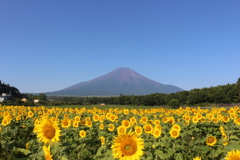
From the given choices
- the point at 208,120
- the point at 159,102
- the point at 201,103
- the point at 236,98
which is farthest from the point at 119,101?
the point at 208,120

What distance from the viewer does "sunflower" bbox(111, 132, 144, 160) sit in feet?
8.06

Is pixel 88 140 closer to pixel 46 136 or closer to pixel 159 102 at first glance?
pixel 46 136

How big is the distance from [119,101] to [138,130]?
244ft

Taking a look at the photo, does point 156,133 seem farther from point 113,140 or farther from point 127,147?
point 113,140

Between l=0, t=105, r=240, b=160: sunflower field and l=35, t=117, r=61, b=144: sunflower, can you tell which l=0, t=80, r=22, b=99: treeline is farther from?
l=35, t=117, r=61, b=144: sunflower

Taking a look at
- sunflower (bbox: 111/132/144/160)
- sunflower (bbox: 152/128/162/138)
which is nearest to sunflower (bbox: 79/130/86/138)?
sunflower (bbox: 152/128/162/138)

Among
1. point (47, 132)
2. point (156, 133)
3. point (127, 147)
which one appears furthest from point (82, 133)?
point (127, 147)

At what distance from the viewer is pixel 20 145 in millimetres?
3936

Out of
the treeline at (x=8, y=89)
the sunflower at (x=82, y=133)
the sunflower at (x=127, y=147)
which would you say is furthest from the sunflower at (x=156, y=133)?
the treeline at (x=8, y=89)

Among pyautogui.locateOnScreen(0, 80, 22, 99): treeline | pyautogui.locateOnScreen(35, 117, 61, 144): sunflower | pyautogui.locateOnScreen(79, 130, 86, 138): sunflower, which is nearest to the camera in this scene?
pyautogui.locateOnScreen(35, 117, 61, 144): sunflower

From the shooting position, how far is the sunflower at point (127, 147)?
8.06ft

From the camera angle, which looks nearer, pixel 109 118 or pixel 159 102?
pixel 109 118

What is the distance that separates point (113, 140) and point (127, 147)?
19 centimetres

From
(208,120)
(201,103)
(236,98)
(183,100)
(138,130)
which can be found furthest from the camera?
(183,100)
